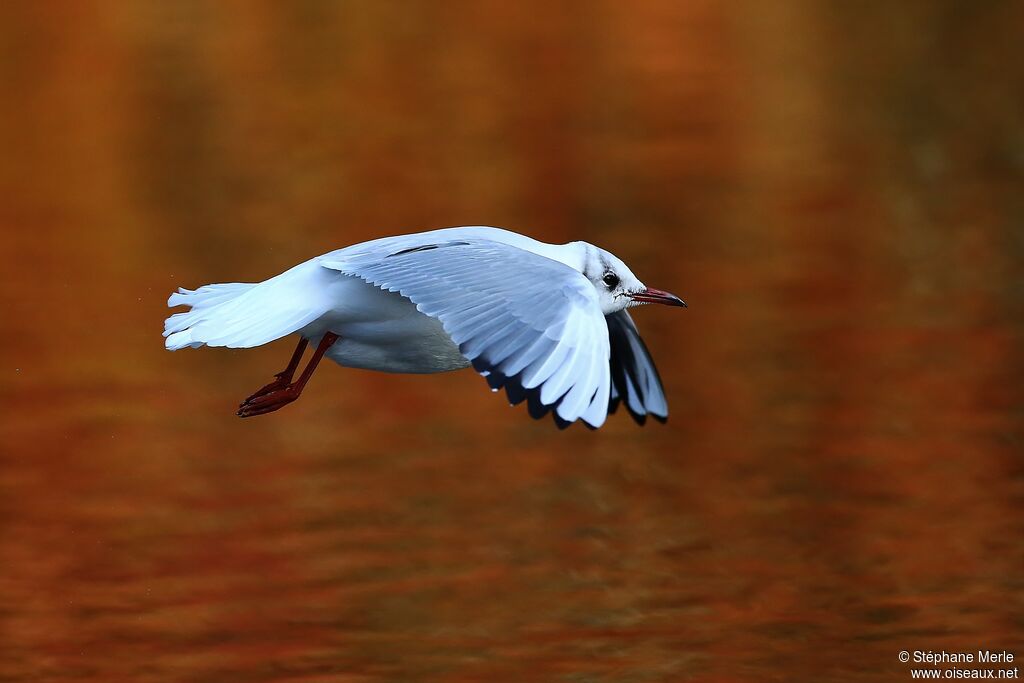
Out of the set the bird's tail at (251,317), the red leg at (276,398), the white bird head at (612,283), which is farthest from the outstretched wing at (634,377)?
the bird's tail at (251,317)

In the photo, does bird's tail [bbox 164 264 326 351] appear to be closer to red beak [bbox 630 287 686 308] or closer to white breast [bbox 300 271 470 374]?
white breast [bbox 300 271 470 374]

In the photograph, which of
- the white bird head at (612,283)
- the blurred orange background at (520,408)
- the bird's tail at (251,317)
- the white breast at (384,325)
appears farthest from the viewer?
the blurred orange background at (520,408)

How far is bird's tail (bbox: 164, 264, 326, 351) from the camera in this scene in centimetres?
521

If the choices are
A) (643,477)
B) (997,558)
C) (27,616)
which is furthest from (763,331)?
(27,616)

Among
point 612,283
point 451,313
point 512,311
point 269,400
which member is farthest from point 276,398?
point 612,283

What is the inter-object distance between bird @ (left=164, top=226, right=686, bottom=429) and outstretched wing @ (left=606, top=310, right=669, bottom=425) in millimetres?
352

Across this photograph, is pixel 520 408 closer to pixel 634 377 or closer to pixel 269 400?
pixel 634 377

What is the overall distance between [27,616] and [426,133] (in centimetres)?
1136

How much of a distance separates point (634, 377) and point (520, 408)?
3.95m

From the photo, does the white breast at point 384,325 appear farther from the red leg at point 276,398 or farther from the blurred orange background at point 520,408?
the blurred orange background at point 520,408

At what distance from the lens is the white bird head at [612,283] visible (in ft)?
19.3

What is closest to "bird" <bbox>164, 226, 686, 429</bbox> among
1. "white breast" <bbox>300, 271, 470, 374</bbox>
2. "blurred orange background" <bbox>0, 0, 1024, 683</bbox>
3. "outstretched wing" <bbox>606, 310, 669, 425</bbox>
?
"white breast" <bbox>300, 271, 470, 374</bbox>

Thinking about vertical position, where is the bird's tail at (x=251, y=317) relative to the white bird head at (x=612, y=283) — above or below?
below

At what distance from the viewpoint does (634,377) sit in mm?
6309
